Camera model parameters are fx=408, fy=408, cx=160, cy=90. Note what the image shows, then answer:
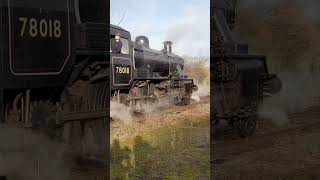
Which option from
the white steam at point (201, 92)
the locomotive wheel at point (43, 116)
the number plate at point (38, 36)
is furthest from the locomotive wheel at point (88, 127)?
the white steam at point (201, 92)

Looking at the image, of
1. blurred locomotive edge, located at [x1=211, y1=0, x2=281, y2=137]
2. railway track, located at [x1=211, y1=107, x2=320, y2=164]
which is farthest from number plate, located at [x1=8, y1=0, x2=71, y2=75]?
railway track, located at [x1=211, y1=107, x2=320, y2=164]

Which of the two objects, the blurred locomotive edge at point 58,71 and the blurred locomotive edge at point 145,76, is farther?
the blurred locomotive edge at point 145,76

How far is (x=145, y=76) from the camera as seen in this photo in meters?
7.17

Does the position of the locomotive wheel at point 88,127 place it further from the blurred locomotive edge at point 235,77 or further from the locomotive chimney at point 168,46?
the locomotive chimney at point 168,46

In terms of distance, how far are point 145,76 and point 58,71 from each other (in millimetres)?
3279

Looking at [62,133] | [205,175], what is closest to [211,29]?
[62,133]

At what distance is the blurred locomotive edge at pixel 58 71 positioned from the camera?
11.9 feet

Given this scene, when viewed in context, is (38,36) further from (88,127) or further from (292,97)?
(292,97)

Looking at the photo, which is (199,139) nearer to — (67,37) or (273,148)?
(273,148)

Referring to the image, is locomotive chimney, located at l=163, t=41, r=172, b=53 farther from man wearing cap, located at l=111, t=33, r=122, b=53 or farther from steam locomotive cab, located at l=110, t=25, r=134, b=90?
man wearing cap, located at l=111, t=33, r=122, b=53

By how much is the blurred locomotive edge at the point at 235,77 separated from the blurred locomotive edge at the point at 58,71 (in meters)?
1.25

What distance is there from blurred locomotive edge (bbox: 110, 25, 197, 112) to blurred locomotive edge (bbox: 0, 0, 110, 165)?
1552 mm

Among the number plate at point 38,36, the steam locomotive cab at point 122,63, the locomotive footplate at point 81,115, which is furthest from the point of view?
the steam locomotive cab at point 122,63

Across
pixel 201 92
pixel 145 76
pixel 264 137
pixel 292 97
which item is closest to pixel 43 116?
pixel 264 137
